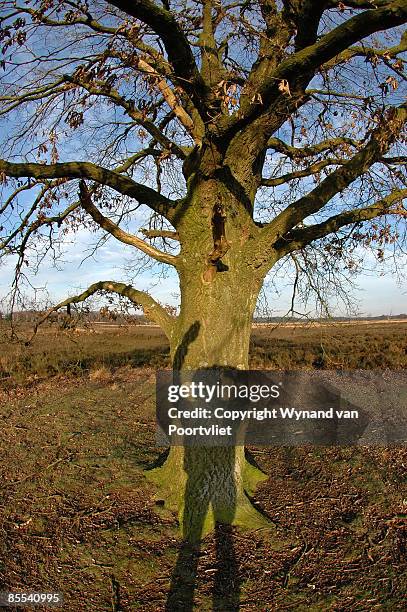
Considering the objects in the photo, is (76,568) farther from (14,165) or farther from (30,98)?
(30,98)

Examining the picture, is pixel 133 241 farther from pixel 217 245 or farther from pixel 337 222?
pixel 337 222

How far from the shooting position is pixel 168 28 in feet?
10.3

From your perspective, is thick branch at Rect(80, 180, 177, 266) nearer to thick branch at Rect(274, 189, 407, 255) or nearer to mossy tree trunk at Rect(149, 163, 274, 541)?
mossy tree trunk at Rect(149, 163, 274, 541)

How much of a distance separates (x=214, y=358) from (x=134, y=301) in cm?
146

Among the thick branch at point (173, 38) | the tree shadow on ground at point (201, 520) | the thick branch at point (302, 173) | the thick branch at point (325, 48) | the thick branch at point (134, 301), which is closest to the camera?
the thick branch at point (325, 48)

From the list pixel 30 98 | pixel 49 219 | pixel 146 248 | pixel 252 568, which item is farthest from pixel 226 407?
pixel 30 98

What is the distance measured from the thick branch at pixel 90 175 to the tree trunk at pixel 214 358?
87 cm

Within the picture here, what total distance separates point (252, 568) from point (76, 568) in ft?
5.12

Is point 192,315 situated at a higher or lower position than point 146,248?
lower

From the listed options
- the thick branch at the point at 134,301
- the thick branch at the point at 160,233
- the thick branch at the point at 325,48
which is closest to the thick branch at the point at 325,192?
→ the thick branch at the point at 160,233

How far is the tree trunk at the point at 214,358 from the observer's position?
4.55 m

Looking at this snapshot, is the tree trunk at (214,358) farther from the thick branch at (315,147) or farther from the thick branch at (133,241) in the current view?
the thick branch at (315,147)

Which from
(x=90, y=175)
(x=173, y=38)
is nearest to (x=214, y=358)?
(x=90, y=175)

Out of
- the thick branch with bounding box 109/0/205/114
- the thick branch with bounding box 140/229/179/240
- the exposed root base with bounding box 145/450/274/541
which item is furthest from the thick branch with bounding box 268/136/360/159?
the exposed root base with bounding box 145/450/274/541
